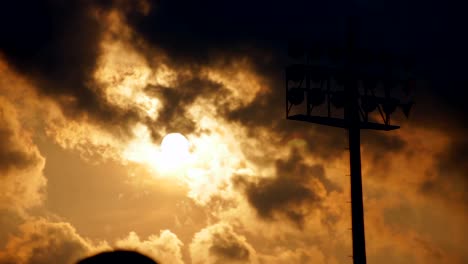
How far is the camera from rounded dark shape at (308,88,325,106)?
36250mm

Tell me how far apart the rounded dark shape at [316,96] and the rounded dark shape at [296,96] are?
1.32 feet

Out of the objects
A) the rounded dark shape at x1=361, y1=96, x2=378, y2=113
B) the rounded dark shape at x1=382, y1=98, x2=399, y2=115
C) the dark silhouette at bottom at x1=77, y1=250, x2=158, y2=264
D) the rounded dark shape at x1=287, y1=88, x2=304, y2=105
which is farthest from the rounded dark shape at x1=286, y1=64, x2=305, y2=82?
the dark silhouette at bottom at x1=77, y1=250, x2=158, y2=264

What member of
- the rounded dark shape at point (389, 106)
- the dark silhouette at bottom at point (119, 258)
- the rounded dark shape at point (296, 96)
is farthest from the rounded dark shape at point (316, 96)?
the dark silhouette at bottom at point (119, 258)

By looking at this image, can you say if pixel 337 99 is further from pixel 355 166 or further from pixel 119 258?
pixel 119 258

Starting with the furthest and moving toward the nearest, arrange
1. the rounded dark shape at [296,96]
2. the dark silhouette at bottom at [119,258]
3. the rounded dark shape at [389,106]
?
the rounded dark shape at [389,106]
the rounded dark shape at [296,96]
the dark silhouette at bottom at [119,258]

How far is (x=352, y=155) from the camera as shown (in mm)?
37344

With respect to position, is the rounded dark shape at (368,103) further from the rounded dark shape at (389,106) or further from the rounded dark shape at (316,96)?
the rounded dark shape at (316,96)

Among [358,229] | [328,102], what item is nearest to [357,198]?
[358,229]

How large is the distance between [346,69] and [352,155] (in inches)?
162

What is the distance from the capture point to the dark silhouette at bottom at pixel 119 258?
14258mm

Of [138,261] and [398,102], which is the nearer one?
[138,261]

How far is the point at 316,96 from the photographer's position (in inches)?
1431

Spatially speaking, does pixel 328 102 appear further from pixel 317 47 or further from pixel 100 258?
pixel 100 258

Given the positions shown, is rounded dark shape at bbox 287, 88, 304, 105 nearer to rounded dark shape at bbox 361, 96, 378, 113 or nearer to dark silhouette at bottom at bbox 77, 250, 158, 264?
rounded dark shape at bbox 361, 96, 378, 113
